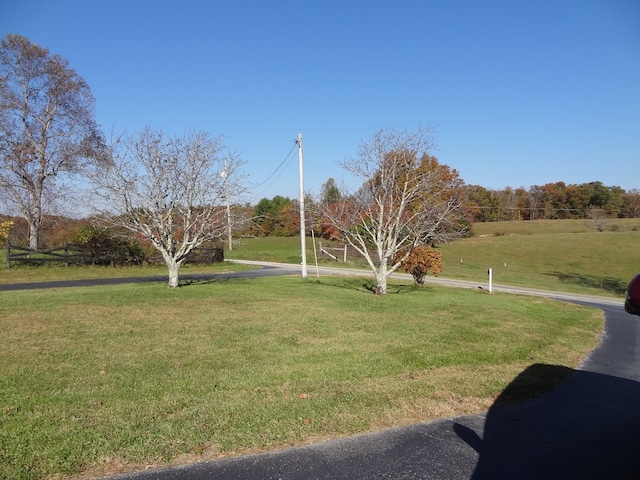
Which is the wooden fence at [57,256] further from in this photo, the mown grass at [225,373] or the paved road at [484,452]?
the paved road at [484,452]

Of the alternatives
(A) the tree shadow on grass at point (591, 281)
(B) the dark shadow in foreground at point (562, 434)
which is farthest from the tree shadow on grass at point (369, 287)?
(A) the tree shadow on grass at point (591, 281)

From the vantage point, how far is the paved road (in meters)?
3.58

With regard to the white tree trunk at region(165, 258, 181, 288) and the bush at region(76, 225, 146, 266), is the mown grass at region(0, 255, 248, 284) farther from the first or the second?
the white tree trunk at region(165, 258, 181, 288)

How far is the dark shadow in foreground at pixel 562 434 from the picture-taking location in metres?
3.74

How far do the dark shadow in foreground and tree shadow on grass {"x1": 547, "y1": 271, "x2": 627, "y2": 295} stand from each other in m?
30.1

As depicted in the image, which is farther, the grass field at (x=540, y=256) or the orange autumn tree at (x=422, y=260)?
the grass field at (x=540, y=256)

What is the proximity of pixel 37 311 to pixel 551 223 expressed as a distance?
285 ft

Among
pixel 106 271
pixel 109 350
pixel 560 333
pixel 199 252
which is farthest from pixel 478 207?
pixel 109 350

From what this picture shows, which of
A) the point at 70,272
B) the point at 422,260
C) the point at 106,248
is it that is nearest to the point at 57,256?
the point at 106,248

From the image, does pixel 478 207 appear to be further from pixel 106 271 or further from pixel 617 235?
pixel 106 271

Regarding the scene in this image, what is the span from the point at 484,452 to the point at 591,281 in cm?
3831

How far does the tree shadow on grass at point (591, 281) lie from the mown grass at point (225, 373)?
86.4ft

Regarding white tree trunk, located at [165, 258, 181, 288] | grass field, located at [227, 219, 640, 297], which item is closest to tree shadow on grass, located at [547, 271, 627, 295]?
grass field, located at [227, 219, 640, 297]

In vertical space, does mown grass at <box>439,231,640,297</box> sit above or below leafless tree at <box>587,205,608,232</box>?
below
